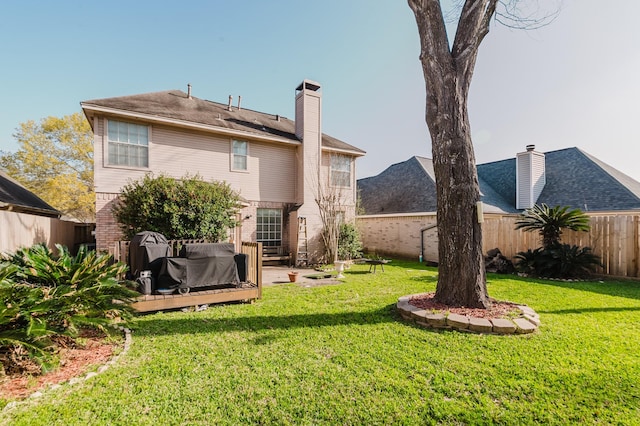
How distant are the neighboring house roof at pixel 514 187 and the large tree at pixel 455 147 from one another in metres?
9.27

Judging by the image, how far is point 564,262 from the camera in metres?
Result: 8.34

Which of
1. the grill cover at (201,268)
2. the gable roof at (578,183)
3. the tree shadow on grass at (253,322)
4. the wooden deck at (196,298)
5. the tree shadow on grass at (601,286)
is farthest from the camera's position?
the gable roof at (578,183)

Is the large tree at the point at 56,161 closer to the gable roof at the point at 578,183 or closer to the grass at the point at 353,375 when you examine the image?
the grass at the point at 353,375

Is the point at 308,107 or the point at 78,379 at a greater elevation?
the point at 308,107

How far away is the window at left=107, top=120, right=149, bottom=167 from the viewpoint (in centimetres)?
952

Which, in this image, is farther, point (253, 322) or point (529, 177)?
point (529, 177)

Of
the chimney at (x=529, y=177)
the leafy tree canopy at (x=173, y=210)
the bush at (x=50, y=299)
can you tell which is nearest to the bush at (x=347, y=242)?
the leafy tree canopy at (x=173, y=210)

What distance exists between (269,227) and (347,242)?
11.6 feet

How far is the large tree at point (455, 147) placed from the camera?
15.8ft

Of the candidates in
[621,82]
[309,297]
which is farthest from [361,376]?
[621,82]

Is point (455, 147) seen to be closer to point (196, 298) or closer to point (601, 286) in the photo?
point (196, 298)

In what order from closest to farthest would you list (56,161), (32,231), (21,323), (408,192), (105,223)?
1. (21,323)
2. (32,231)
3. (105,223)
4. (408,192)
5. (56,161)

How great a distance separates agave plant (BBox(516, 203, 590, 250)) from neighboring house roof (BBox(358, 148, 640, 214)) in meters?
4.32

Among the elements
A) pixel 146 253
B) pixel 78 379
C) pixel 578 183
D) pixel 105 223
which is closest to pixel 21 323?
pixel 78 379
